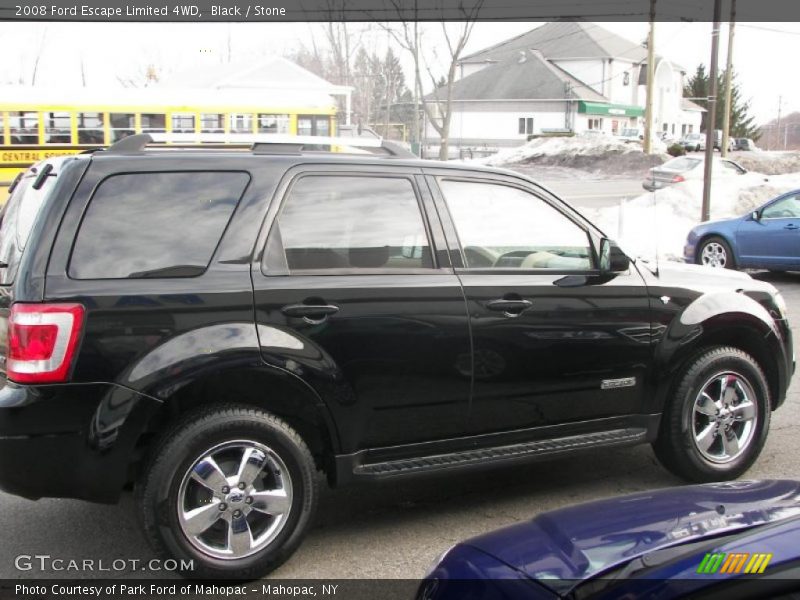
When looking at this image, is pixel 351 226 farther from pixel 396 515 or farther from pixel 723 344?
pixel 723 344

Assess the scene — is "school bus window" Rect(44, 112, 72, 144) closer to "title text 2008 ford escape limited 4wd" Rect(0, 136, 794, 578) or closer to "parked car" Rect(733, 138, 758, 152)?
"title text 2008 ford escape limited 4wd" Rect(0, 136, 794, 578)

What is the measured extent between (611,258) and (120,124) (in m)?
18.2

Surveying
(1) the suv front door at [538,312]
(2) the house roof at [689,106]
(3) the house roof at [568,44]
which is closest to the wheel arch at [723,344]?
(1) the suv front door at [538,312]

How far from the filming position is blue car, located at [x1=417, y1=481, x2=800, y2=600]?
209 cm

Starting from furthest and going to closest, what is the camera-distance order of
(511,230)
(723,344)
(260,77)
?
(260,77)
(723,344)
(511,230)

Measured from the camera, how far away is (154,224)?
12.6ft

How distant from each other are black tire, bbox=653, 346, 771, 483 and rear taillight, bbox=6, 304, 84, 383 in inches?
127

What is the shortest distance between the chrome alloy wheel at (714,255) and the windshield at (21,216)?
39.4 feet

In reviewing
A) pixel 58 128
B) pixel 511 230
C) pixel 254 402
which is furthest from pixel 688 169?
pixel 254 402

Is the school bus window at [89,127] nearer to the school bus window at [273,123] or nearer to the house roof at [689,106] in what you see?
Answer: the school bus window at [273,123]

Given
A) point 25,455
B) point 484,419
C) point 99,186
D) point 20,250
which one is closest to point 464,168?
point 484,419

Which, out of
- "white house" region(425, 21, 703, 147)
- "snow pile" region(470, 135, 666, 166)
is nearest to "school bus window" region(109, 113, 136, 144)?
"snow pile" region(470, 135, 666, 166)

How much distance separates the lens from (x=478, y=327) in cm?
425

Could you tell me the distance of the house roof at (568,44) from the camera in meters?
76.0
